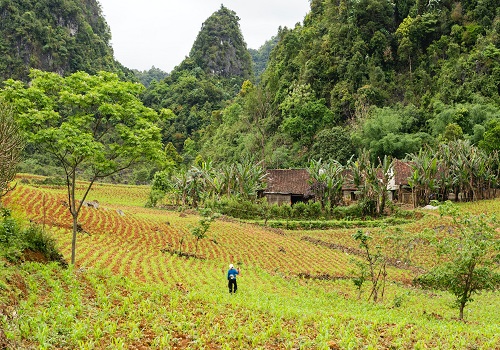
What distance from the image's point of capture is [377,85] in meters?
54.7

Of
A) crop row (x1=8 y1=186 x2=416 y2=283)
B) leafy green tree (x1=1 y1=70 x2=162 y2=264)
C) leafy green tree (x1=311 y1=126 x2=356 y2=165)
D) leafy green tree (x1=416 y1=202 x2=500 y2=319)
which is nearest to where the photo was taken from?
leafy green tree (x1=416 y1=202 x2=500 y2=319)

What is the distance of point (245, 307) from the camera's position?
404 inches

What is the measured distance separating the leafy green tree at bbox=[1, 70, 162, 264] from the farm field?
3.34 meters

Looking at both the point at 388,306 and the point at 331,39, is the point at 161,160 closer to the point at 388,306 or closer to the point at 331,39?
the point at 388,306

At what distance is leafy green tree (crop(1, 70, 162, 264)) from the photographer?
1225cm

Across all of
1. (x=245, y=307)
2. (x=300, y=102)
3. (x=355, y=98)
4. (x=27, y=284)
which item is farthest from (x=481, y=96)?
(x=27, y=284)

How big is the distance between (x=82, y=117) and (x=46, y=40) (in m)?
79.1

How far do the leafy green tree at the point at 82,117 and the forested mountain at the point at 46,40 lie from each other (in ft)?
210

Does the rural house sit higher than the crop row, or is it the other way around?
the rural house

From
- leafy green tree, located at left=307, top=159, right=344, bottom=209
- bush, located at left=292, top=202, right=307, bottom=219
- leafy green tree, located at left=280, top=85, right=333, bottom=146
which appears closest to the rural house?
leafy green tree, located at left=307, top=159, right=344, bottom=209

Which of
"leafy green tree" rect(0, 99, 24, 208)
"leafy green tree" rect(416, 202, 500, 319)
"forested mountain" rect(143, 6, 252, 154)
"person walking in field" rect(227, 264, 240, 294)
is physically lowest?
"person walking in field" rect(227, 264, 240, 294)

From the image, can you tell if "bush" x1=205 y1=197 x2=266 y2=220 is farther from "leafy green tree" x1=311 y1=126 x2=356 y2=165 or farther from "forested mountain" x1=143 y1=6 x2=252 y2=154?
"forested mountain" x1=143 y1=6 x2=252 y2=154

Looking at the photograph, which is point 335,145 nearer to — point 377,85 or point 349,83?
point 349,83

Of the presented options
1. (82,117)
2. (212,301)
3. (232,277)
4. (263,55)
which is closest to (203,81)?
(263,55)
